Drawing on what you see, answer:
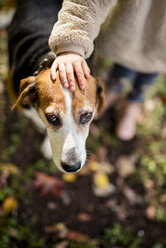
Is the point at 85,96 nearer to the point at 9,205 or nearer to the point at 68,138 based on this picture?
the point at 68,138

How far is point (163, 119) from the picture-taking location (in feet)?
11.4

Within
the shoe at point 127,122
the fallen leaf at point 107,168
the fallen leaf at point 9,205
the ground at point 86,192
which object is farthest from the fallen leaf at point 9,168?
the shoe at point 127,122

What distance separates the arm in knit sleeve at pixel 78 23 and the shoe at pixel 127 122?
1766 mm

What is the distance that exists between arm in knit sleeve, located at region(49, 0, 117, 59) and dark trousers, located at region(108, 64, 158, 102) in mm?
→ 1281

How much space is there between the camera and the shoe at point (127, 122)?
10.6 feet

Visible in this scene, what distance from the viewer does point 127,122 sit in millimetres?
3250

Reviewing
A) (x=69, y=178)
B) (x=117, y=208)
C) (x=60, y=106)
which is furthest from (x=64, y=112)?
(x=117, y=208)

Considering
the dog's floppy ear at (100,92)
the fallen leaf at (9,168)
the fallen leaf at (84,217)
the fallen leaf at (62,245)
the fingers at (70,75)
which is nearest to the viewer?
the fingers at (70,75)

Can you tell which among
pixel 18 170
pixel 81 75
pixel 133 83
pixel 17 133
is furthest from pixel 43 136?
pixel 81 75

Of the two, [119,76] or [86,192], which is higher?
[119,76]

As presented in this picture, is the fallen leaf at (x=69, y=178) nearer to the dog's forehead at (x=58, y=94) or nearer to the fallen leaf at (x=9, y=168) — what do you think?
the fallen leaf at (x=9, y=168)

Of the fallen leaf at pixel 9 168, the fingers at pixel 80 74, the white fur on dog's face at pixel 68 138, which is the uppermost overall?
the fingers at pixel 80 74

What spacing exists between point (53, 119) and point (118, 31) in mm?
1006

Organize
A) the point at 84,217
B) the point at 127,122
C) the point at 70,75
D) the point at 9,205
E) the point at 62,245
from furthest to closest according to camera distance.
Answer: the point at 127,122, the point at 84,217, the point at 9,205, the point at 62,245, the point at 70,75
